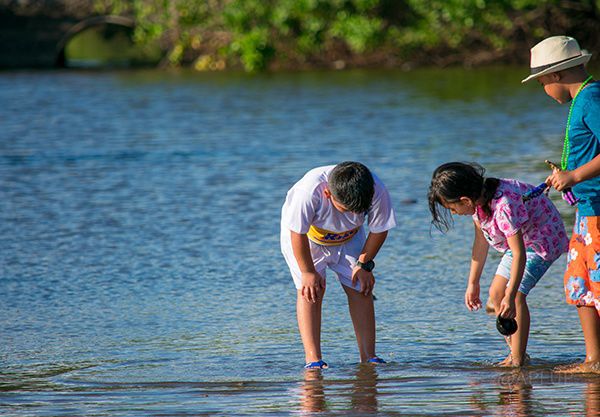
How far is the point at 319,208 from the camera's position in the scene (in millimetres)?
5656

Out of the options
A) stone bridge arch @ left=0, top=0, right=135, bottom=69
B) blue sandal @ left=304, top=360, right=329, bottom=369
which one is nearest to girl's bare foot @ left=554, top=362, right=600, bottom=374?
blue sandal @ left=304, top=360, right=329, bottom=369

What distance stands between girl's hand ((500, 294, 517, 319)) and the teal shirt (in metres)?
0.51

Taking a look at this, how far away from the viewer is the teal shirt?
5.14 metres

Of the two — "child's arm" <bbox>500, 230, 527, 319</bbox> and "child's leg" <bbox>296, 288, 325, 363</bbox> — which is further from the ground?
"child's arm" <bbox>500, 230, 527, 319</bbox>

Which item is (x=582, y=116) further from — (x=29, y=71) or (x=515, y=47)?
(x=29, y=71)

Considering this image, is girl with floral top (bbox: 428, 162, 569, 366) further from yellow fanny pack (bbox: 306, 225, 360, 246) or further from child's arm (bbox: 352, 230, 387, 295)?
yellow fanny pack (bbox: 306, 225, 360, 246)

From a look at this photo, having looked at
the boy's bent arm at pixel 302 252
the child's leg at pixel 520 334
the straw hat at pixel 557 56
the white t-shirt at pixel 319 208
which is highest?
the straw hat at pixel 557 56

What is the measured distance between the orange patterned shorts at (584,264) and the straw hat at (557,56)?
68cm

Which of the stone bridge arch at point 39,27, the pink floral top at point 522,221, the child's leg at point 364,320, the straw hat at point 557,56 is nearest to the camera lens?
the straw hat at point 557,56

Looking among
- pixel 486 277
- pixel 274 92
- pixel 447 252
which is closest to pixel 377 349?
pixel 486 277

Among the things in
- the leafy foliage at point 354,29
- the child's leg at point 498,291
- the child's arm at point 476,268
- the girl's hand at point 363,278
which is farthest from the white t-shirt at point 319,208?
the leafy foliage at point 354,29

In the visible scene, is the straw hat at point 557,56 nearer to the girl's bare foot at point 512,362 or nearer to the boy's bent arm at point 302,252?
the boy's bent arm at point 302,252

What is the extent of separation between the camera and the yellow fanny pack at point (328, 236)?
585 cm

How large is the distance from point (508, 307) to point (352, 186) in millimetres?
901
